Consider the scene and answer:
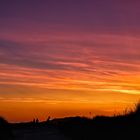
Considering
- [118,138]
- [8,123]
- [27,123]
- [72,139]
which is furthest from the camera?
[27,123]

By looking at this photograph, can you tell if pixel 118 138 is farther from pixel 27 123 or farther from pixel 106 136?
pixel 27 123

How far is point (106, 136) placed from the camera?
93.0 feet

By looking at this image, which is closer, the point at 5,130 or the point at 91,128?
the point at 5,130

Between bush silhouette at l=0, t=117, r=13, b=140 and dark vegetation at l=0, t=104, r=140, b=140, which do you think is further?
bush silhouette at l=0, t=117, r=13, b=140

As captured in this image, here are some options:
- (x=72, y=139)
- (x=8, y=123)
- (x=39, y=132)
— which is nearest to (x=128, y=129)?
(x=72, y=139)

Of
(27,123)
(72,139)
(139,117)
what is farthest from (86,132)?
(27,123)

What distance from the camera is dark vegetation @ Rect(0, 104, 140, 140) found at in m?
28.3

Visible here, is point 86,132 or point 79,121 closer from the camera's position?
point 86,132

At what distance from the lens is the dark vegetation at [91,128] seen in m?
28.3

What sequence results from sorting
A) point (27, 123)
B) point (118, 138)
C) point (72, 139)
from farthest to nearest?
point (27, 123) → point (72, 139) → point (118, 138)

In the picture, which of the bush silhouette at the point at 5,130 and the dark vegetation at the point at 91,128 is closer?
the dark vegetation at the point at 91,128

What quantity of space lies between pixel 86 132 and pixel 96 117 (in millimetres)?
2867

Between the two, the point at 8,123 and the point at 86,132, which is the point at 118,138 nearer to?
the point at 86,132

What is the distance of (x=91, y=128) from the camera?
3036 centimetres
